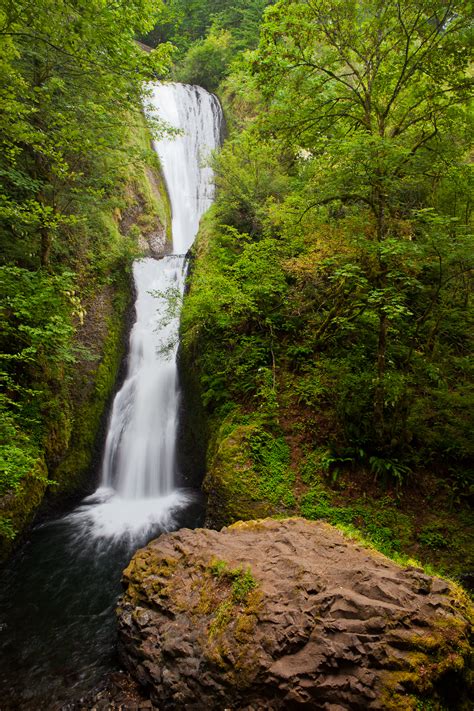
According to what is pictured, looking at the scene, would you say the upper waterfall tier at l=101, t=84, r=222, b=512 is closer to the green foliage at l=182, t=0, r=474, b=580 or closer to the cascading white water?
the cascading white water

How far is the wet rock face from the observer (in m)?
2.35

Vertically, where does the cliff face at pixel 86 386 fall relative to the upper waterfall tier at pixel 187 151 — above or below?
below

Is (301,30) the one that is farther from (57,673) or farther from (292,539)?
(57,673)

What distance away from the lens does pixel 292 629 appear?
2713 millimetres

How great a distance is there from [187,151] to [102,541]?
60.0 feet

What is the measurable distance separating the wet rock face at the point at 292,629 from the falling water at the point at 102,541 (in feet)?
3.17

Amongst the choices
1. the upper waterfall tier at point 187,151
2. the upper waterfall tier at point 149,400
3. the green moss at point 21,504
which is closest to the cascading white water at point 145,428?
the upper waterfall tier at point 149,400

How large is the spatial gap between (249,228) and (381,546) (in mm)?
8824

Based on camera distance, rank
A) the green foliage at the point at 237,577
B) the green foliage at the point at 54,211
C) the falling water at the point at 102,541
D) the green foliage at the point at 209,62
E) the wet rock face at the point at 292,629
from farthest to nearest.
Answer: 1. the green foliage at the point at 209,62
2. the green foliage at the point at 54,211
3. the falling water at the point at 102,541
4. the green foliage at the point at 237,577
5. the wet rock face at the point at 292,629

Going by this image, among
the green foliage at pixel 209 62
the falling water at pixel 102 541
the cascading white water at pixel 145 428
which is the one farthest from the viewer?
the green foliage at pixel 209 62

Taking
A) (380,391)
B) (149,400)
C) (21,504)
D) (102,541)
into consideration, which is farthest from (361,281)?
(149,400)

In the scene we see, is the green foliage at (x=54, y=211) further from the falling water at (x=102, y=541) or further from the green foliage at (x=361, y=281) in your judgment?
the green foliage at (x=361, y=281)

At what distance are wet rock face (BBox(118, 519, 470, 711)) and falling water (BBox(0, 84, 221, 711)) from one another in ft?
3.17

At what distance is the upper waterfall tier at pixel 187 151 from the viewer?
1647cm
